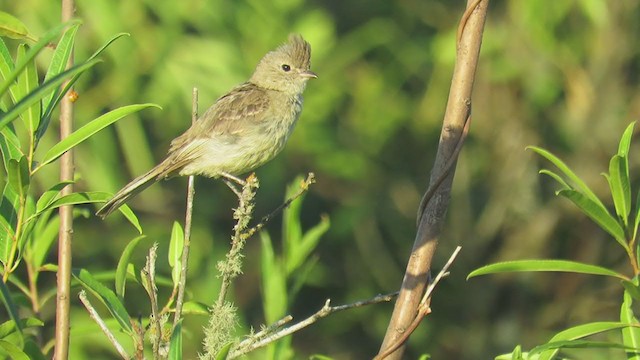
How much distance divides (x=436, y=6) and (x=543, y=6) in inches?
53.4

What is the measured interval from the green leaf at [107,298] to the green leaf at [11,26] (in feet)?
2.05

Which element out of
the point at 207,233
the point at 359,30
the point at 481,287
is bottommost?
the point at 481,287

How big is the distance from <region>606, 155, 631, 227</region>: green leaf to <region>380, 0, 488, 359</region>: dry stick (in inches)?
15.1

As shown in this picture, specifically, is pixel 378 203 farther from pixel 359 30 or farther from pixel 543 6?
pixel 543 6

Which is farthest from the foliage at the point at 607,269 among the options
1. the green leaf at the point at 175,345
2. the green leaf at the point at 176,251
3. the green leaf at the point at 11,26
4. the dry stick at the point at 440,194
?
the green leaf at the point at 11,26

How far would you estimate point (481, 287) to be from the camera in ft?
27.1

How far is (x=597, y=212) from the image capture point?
2449 millimetres

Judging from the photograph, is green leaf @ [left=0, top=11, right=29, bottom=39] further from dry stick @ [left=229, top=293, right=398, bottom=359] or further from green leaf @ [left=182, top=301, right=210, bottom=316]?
dry stick @ [left=229, top=293, right=398, bottom=359]

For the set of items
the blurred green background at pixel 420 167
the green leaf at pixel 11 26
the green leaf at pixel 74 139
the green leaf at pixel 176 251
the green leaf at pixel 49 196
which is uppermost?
the green leaf at pixel 11 26

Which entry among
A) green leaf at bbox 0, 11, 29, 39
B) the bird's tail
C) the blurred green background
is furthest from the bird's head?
green leaf at bbox 0, 11, 29, 39

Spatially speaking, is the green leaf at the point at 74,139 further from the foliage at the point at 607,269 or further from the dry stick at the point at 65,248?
the foliage at the point at 607,269

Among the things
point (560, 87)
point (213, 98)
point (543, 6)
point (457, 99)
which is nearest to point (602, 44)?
point (560, 87)

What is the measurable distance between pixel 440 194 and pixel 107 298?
2.90 feet

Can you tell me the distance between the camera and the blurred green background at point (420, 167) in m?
7.67
